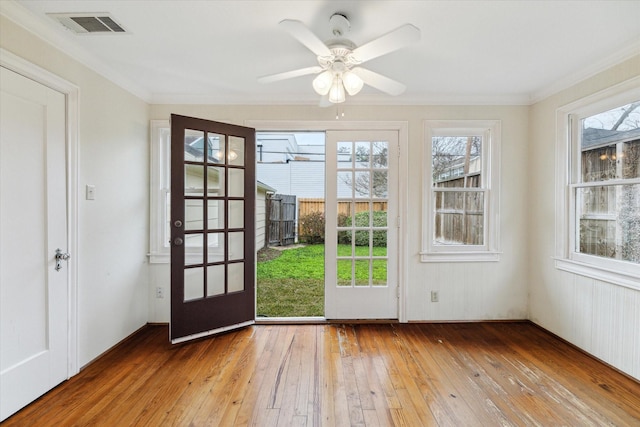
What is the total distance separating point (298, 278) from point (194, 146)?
3.18 meters

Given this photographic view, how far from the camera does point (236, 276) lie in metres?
3.09

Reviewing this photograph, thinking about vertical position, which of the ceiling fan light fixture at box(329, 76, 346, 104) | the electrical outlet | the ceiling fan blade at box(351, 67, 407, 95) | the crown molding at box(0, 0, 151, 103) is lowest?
the electrical outlet

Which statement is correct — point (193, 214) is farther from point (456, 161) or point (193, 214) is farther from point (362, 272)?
point (456, 161)

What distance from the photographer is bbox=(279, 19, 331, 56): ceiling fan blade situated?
1.50 meters

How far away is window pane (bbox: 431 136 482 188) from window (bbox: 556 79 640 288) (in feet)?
2.39

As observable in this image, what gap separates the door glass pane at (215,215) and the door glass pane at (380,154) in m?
1.63

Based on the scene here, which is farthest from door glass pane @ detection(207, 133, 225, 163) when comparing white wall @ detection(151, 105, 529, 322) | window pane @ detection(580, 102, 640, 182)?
window pane @ detection(580, 102, 640, 182)

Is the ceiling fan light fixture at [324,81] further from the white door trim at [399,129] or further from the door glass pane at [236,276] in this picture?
the door glass pane at [236,276]

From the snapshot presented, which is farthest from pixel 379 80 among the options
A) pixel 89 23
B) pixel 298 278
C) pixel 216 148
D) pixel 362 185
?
pixel 298 278

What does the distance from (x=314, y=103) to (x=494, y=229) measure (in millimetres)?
2336

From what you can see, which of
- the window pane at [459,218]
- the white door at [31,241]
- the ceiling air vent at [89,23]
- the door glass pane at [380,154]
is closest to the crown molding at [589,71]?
the window pane at [459,218]

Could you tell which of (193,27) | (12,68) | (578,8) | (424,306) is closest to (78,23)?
(12,68)

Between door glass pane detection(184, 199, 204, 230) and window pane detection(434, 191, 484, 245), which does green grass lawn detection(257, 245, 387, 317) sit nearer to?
window pane detection(434, 191, 484, 245)

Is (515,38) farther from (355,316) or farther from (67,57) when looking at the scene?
(67,57)
